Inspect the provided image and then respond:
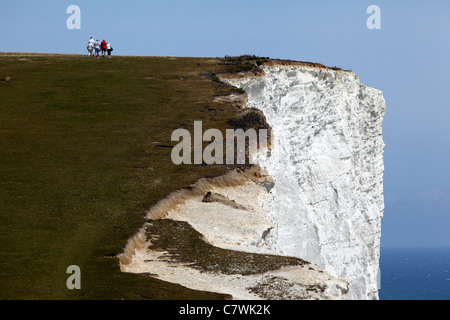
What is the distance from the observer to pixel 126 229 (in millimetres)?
27172

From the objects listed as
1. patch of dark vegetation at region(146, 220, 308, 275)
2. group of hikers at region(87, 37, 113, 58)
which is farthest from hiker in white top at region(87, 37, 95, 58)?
patch of dark vegetation at region(146, 220, 308, 275)

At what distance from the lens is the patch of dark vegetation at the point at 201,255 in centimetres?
2553

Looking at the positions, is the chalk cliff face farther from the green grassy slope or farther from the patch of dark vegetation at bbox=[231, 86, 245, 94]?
the green grassy slope

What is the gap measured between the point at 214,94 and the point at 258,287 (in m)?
29.2

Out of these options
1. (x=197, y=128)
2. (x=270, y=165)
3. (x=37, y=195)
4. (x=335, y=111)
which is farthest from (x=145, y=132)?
(x=335, y=111)

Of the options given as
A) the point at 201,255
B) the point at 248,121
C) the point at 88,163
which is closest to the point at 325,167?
the point at 248,121

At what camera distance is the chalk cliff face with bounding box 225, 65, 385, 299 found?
2117 inches

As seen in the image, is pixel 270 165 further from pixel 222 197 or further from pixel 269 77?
pixel 269 77

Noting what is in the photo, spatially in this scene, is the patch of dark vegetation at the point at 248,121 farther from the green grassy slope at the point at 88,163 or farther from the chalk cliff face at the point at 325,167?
the chalk cliff face at the point at 325,167
